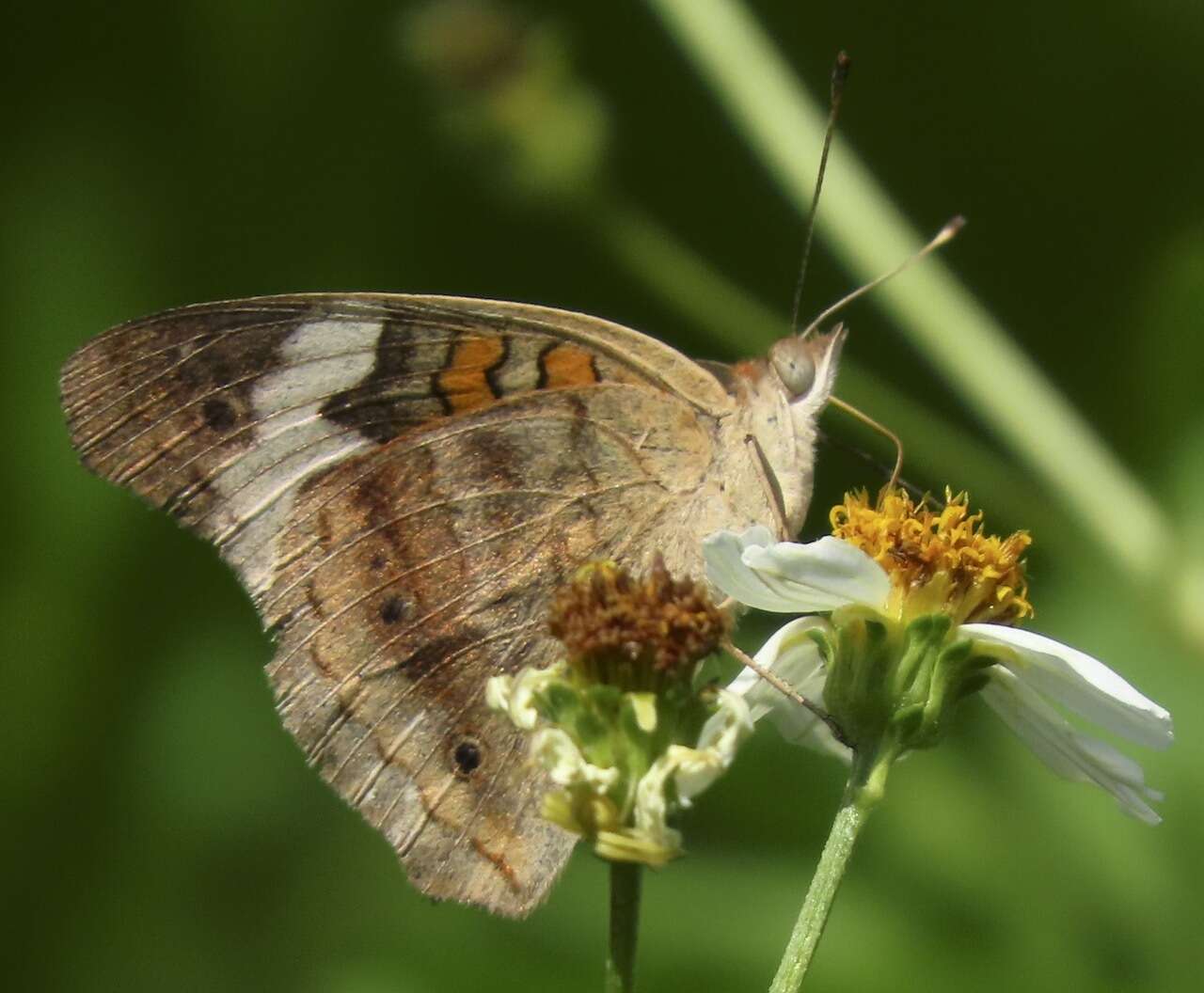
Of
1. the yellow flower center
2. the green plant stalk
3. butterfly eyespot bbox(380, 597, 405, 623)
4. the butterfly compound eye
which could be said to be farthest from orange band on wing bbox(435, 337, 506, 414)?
the green plant stalk

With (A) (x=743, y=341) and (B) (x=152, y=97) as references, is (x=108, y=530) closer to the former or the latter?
(B) (x=152, y=97)

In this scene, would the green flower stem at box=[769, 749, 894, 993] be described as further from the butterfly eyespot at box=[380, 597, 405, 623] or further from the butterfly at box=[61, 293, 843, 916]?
the butterfly eyespot at box=[380, 597, 405, 623]

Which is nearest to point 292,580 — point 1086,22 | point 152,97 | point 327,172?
point 327,172

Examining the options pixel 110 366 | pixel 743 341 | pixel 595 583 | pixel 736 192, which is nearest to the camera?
pixel 595 583

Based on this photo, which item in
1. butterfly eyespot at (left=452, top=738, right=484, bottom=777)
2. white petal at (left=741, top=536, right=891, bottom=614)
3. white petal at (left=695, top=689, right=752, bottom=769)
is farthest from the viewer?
butterfly eyespot at (left=452, top=738, right=484, bottom=777)

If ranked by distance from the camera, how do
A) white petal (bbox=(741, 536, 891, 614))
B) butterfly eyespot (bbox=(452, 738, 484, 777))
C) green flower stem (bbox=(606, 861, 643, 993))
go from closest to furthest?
green flower stem (bbox=(606, 861, 643, 993)), white petal (bbox=(741, 536, 891, 614)), butterfly eyespot (bbox=(452, 738, 484, 777))

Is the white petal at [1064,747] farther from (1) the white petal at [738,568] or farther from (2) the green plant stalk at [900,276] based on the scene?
(2) the green plant stalk at [900,276]

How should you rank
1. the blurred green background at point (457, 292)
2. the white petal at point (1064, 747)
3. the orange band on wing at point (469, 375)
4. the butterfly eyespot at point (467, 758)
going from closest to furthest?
1. the white petal at point (1064, 747)
2. the butterfly eyespot at point (467, 758)
3. the orange band on wing at point (469, 375)
4. the blurred green background at point (457, 292)

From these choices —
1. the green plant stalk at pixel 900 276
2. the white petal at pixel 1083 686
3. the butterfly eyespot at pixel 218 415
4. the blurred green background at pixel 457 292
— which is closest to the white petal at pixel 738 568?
the white petal at pixel 1083 686
